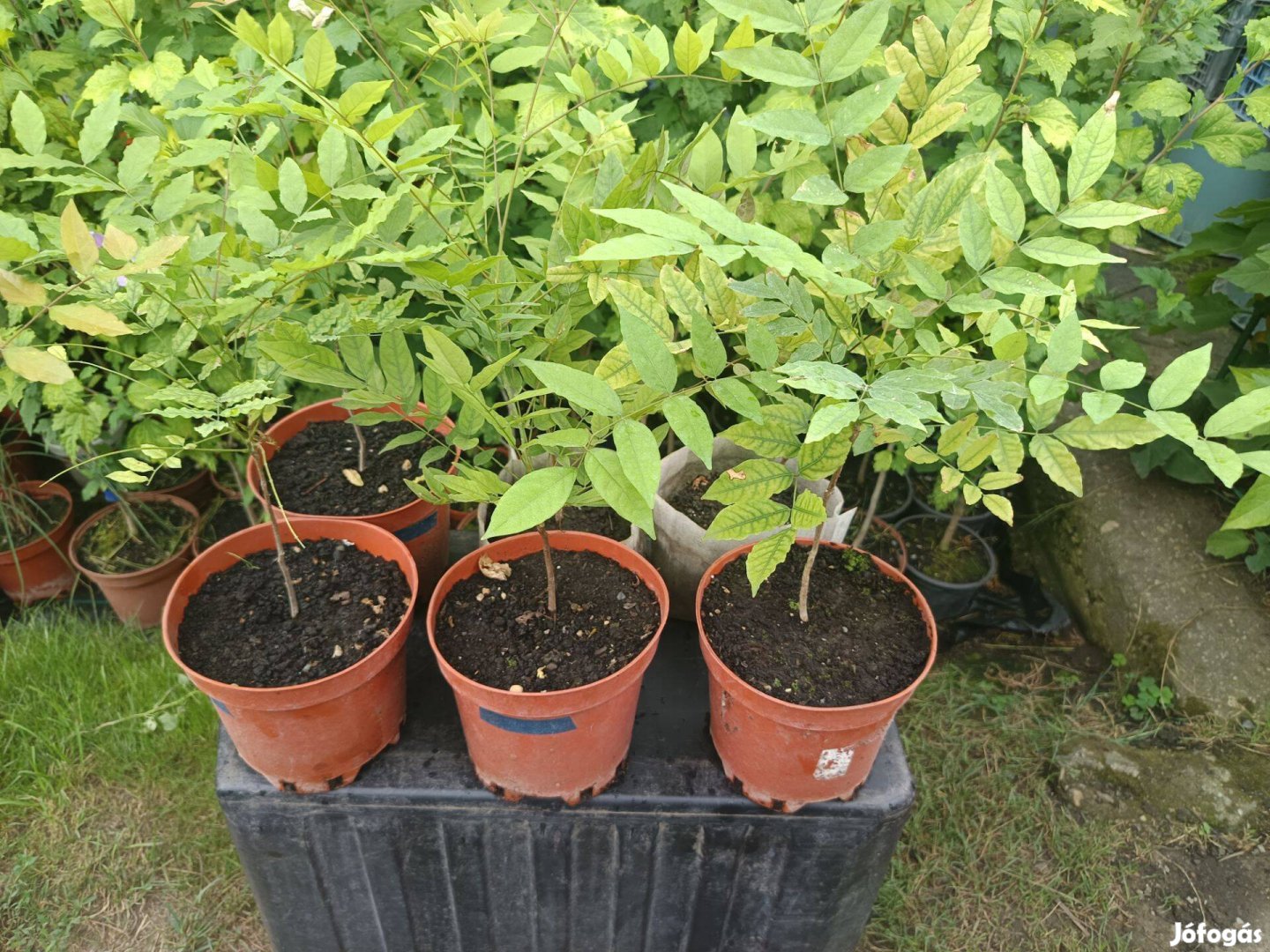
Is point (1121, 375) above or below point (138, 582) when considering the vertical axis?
above

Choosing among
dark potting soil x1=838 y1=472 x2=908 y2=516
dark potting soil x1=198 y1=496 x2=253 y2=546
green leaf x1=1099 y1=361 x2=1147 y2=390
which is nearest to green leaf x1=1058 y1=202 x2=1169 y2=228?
green leaf x1=1099 y1=361 x2=1147 y2=390

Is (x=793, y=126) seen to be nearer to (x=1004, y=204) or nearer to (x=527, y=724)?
(x=1004, y=204)

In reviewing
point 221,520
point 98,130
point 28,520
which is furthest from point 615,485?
point 28,520

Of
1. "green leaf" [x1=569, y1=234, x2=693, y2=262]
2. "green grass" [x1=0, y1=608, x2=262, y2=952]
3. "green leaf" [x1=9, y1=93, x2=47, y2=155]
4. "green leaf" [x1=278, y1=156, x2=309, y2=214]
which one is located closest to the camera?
"green leaf" [x1=569, y1=234, x2=693, y2=262]

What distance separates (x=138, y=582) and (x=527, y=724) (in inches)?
61.7

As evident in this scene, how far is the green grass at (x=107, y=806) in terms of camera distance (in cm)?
178

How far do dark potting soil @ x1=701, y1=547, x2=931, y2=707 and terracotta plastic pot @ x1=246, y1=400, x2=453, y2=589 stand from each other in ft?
1.87

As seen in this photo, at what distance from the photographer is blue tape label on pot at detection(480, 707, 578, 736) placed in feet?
3.95

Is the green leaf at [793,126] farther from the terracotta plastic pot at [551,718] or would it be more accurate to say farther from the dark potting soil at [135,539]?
the dark potting soil at [135,539]

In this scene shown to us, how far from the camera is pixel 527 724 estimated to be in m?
1.21

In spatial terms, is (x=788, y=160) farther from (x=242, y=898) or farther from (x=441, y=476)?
(x=242, y=898)

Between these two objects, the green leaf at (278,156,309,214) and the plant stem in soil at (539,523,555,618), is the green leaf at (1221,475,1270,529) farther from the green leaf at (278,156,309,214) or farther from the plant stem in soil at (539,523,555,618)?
the green leaf at (278,156,309,214)

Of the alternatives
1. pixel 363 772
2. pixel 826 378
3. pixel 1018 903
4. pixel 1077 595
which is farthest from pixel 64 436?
pixel 1077 595

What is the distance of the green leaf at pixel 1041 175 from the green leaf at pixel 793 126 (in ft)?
0.70
